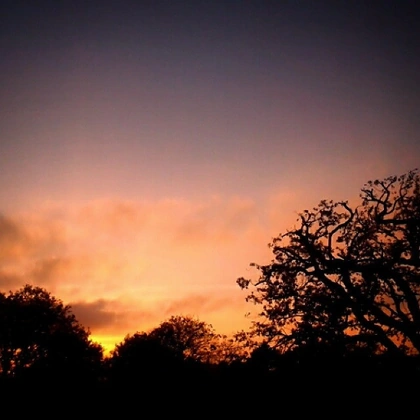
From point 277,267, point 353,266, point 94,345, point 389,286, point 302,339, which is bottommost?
point 302,339

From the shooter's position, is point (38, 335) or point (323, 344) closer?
point (323, 344)

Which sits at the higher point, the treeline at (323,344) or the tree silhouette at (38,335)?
the tree silhouette at (38,335)

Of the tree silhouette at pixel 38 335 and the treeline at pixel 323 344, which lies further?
the tree silhouette at pixel 38 335

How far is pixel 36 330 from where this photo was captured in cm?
4956

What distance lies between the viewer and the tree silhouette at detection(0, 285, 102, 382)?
155ft

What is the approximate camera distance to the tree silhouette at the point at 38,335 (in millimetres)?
47281

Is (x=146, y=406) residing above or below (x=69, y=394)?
below

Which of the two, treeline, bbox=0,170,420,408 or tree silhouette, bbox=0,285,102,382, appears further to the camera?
tree silhouette, bbox=0,285,102,382

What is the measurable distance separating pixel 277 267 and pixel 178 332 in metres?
60.4

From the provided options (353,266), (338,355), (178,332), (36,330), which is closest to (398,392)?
(338,355)

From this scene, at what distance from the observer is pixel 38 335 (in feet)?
161

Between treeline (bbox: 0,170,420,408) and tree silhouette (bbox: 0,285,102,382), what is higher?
tree silhouette (bbox: 0,285,102,382)

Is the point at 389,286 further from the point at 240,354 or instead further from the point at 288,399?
the point at 240,354

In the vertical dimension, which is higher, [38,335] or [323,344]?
[38,335]
